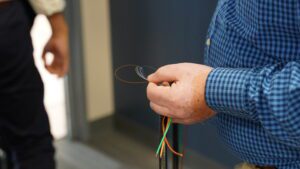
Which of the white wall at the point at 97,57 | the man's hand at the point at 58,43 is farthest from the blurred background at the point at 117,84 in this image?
the man's hand at the point at 58,43

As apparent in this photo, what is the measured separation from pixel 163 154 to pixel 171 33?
129 centimetres

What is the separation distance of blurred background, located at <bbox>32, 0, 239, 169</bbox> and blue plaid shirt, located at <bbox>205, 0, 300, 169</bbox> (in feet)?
3.75

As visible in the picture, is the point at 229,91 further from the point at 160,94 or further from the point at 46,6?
the point at 46,6

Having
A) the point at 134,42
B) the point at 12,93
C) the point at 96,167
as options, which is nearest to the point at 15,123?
the point at 12,93

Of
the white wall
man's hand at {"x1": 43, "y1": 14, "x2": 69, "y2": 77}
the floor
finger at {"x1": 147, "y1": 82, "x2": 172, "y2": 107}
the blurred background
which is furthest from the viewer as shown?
the white wall

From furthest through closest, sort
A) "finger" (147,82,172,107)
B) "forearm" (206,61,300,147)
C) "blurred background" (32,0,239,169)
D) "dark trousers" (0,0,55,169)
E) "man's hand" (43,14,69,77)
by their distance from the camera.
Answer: "blurred background" (32,0,239,169) < "man's hand" (43,14,69,77) < "dark trousers" (0,0,55,169) < "finger" (147,82,172,107) < "forearm" (206,61,300,147)

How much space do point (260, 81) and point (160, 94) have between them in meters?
0.18

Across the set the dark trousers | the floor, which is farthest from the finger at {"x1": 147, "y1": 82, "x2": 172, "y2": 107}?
the floor

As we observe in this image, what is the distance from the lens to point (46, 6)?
1.48 metres

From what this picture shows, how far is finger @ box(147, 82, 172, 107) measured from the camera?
79cm

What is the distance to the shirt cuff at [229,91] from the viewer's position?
2.44 ft

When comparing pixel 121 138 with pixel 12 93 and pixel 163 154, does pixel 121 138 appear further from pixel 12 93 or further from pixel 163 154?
pixel 163 154

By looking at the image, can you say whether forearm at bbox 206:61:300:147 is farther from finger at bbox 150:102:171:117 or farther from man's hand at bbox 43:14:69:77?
man's hand at bbox 43:14:69:77

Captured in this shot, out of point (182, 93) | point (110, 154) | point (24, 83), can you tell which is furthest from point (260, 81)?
point (110, 154)
